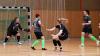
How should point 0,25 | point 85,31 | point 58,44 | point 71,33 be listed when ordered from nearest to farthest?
1. point 58,44
2. point 85,31
3. point 0,25
4. point 71,33

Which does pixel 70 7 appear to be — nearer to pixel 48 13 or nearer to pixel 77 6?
pixel 77 6

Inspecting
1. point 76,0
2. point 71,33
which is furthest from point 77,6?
point 71,33

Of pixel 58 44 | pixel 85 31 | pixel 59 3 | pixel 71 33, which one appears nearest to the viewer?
pixel 58 44

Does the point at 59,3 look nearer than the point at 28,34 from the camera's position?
No

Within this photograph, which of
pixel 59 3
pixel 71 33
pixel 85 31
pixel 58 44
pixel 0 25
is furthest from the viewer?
pixel 71 33

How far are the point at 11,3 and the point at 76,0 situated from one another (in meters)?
6.75

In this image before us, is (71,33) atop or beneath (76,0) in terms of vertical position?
beneath

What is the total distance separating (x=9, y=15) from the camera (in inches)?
960

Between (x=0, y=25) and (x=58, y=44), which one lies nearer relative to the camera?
(x=58, y=44)

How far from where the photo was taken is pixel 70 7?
29.6m

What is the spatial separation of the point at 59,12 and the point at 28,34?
13.1 ft

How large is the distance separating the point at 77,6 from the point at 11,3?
6874 mm

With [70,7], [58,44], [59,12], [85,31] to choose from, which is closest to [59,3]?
[59,12]

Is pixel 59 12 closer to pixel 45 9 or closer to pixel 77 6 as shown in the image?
Result: pixel 45 9
